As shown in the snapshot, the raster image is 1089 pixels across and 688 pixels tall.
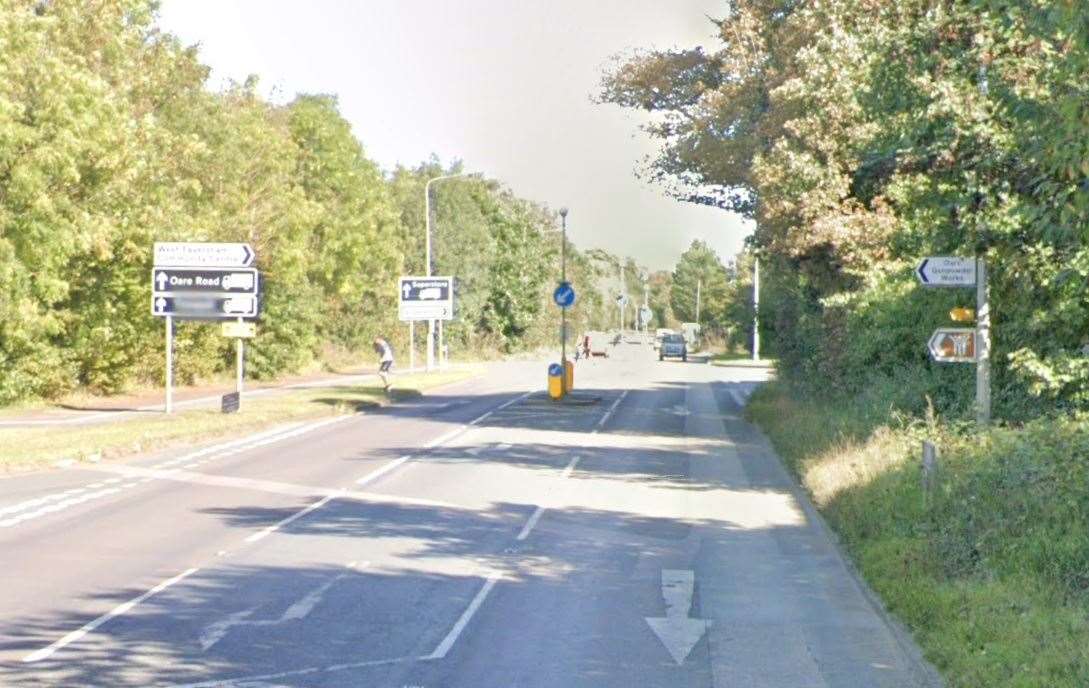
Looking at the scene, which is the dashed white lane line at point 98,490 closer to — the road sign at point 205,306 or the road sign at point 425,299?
the road sign at point 205,306

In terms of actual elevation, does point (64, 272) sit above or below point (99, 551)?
above

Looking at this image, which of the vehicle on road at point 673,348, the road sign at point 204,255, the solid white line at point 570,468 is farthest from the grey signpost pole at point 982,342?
the vehicle on road at point 673,348

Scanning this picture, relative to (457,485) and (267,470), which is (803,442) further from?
(267,470)

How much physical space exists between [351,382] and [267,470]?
110 feet

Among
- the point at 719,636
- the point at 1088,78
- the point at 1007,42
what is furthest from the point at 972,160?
the point at 719,636

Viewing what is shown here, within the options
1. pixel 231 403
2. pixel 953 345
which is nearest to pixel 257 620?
pixel 953 345

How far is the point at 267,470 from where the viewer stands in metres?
25.5

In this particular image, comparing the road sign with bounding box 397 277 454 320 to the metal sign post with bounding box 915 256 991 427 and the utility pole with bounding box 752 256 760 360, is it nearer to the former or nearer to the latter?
the utility pole with bounding box 752 256 760 360

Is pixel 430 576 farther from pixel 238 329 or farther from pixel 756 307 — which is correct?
pixel 756 307

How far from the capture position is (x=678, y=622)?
42.2 ft

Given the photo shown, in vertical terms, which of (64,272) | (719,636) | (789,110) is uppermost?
(789,110)

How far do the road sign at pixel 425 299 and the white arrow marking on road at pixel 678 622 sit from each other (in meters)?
49.4

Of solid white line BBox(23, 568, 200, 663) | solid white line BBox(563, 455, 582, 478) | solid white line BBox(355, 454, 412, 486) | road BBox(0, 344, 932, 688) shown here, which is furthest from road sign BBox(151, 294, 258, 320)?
solid white line BBox(23, 568, 200, 663)

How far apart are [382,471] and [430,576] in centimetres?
A: 1031
